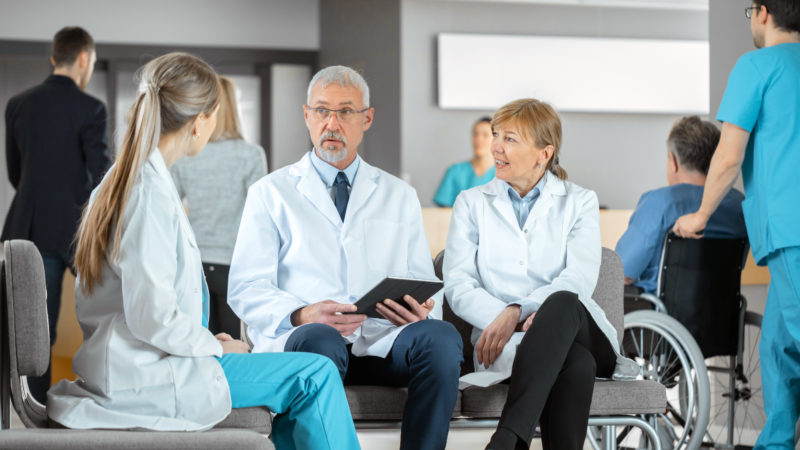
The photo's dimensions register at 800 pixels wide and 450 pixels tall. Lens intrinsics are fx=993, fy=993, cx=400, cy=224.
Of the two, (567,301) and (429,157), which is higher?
(429,157)

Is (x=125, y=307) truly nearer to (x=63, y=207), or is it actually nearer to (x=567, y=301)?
(x=567, y=301)

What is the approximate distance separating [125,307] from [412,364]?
72 cm

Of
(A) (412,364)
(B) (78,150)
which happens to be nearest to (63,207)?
(B) (78,150)

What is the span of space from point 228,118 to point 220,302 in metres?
0.67

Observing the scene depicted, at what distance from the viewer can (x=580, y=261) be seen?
2.65 metres

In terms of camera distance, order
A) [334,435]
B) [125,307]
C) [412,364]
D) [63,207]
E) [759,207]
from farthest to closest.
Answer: [63,207]
[759,207]
[412,364]
[334,435]
[125,307]

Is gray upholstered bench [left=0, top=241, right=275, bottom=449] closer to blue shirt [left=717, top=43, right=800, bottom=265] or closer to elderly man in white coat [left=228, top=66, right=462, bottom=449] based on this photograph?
elderly man in white coat [left=228, top=66, right=462, bottom=449]

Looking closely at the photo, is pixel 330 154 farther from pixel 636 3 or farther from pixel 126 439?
pixel 636 3

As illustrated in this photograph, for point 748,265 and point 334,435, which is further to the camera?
point 748,265

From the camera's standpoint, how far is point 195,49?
747cm

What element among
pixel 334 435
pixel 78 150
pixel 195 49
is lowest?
pixel 334 435

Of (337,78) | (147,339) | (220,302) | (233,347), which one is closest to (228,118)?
(220,302)

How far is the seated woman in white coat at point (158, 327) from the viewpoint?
5.78 feet

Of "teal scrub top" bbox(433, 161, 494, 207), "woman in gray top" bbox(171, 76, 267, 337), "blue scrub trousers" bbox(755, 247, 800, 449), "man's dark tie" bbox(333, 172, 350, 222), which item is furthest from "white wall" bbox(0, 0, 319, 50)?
"blue scrub trousers" bbox(755, 247, 800, 449)
